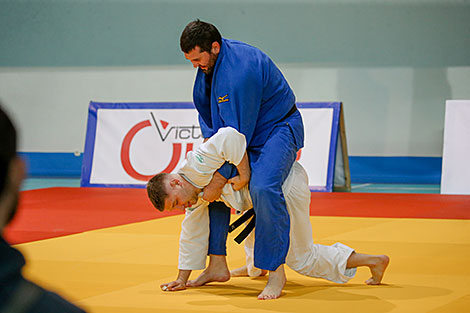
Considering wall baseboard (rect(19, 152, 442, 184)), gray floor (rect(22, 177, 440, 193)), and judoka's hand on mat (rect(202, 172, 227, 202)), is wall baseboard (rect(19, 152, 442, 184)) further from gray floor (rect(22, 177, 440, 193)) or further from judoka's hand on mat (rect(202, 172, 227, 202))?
judoka's hand on mat (rect(202, 172, 227, 202))

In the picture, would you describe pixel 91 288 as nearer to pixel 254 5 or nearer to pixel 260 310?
pixel 260 310

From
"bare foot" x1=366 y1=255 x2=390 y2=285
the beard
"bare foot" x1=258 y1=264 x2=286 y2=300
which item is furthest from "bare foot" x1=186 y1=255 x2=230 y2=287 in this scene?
the beard

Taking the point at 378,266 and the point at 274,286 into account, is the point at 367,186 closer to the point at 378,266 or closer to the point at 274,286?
the point at 378,266

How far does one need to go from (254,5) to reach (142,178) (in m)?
4.73

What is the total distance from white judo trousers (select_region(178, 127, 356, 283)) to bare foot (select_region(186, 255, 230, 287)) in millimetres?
107

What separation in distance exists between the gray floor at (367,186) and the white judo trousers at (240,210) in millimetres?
6710

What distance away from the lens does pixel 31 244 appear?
492 centimetres

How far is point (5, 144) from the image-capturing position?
1.10 m

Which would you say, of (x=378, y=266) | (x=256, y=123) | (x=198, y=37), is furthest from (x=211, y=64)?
(x=378, y=266)

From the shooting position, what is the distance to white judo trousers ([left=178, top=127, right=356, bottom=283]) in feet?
10.6

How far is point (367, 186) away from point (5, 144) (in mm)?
10326

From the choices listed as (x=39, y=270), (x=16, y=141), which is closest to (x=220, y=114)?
(x=39, y=270)

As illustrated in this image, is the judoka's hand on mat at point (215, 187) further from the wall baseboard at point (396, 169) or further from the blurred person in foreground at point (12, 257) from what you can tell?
the wall baseboard at point (396, 169)

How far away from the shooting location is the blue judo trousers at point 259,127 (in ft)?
10.6
